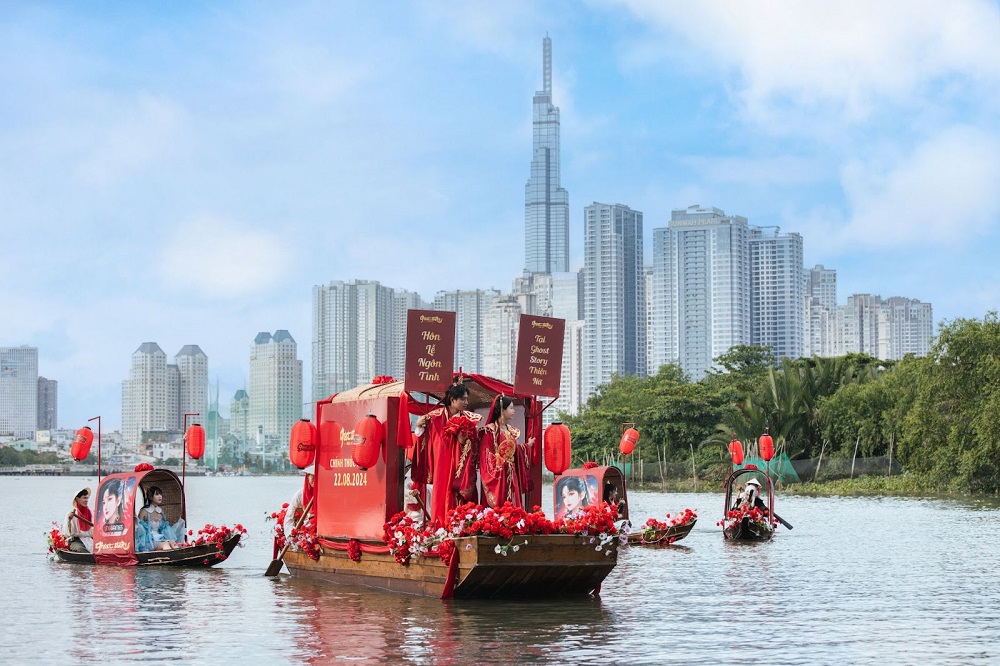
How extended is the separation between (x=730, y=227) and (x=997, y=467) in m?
109

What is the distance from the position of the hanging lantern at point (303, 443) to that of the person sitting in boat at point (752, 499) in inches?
547

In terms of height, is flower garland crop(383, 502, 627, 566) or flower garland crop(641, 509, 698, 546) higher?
flower garland crop(383, 502, 627, 566)

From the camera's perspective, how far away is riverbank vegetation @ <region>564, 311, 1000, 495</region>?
157 ft

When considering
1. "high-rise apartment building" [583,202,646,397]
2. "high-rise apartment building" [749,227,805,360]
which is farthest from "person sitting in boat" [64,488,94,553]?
"high-rise apartment building" [583,202,646,397]

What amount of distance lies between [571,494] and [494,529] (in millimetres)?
10598

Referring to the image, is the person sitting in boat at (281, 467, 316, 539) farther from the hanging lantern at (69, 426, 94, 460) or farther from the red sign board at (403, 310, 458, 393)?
the hanging lantern at (69, 426, 94, 460)

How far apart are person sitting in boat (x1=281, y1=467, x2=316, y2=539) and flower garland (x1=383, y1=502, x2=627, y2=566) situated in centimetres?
309

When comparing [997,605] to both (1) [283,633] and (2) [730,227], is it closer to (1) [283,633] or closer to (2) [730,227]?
(1) [283,633]

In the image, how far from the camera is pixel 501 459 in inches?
626

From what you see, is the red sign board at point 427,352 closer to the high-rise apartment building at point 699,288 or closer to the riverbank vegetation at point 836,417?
the riverbank vegetation at point 836,417

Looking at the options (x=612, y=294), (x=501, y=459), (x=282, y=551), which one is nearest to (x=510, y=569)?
(x=501, y=459)

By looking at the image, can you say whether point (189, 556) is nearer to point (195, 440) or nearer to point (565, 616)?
point (195, 440)

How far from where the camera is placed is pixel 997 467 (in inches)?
1882

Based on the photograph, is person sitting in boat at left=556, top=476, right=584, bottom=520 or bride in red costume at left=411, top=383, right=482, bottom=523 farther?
person sitting in boat at left=556, top=476, right=584, bottom=520
